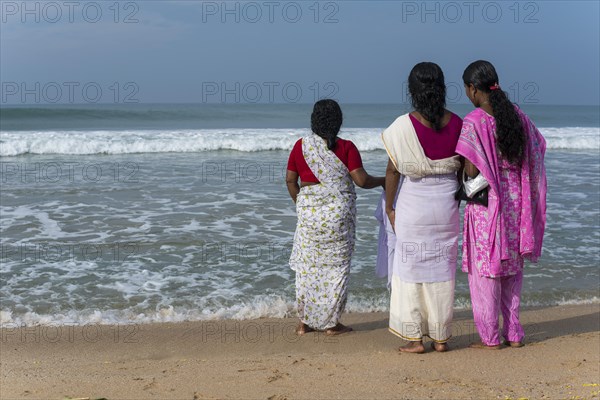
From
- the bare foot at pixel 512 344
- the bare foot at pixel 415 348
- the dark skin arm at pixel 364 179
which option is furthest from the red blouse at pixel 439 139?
the bare foot at pixel 512 344

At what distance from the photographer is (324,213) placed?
14.6 ft

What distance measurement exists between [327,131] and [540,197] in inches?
53.0

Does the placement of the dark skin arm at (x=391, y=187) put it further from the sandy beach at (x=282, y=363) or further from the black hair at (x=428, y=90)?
the sandy beach at (x=282, y=363)

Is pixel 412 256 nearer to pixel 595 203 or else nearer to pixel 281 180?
pixel 595 203

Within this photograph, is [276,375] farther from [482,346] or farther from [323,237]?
[482,346]

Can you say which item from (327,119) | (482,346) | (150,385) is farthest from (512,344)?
(150,385)

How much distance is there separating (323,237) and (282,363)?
917mm

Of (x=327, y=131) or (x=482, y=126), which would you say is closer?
(x=482, y=126)

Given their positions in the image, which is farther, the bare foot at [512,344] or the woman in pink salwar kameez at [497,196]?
the bare foot at [512,344]

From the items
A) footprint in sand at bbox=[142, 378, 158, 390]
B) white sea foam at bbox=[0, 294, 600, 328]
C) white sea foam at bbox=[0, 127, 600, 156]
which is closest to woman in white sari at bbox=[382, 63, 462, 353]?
white sea foam at bbox=[0, 294, 600, 328]

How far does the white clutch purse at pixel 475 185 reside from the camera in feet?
12.5

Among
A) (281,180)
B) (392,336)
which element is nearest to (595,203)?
(281,180)

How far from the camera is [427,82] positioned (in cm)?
375

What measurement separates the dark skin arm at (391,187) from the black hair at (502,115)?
2.00 ft
